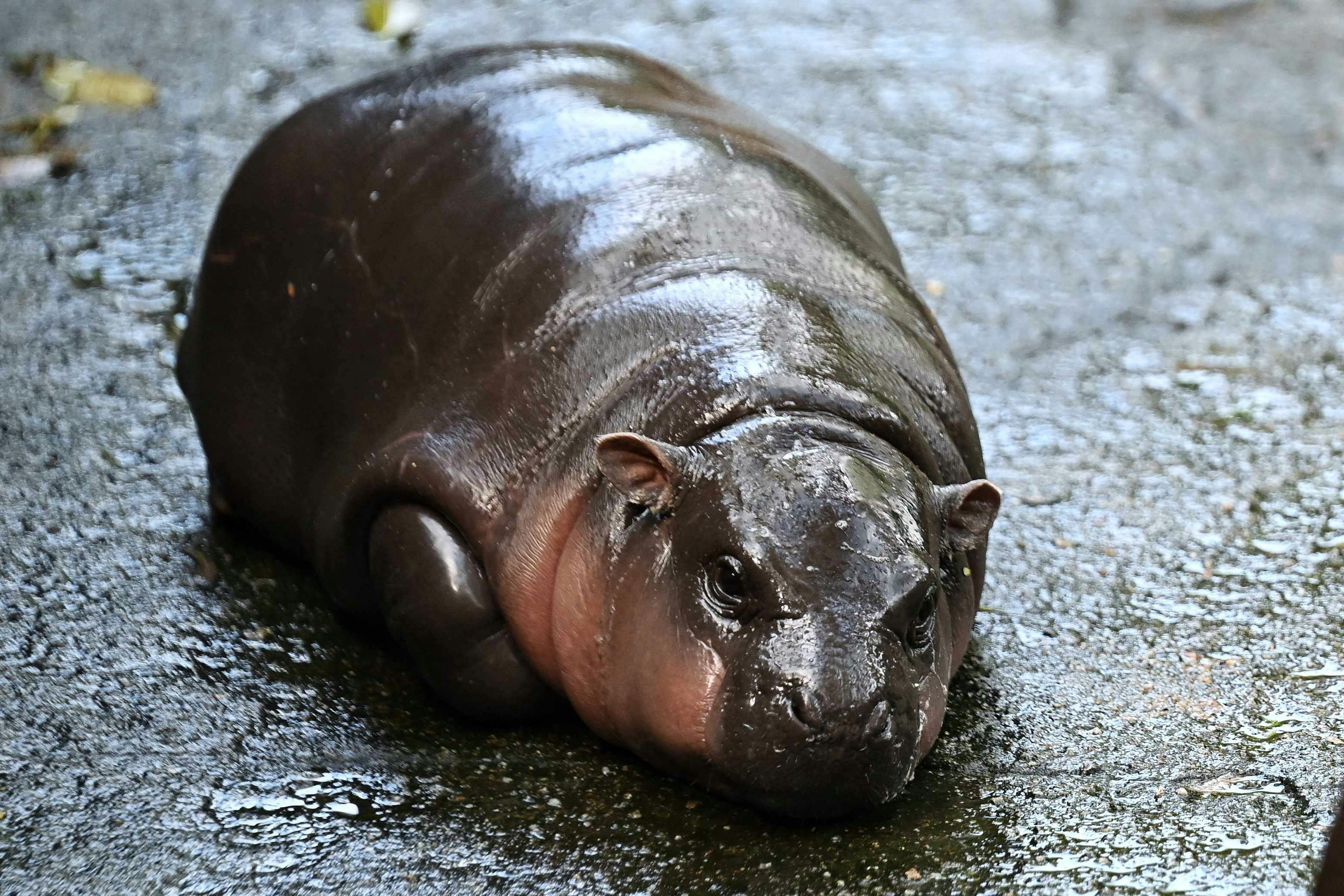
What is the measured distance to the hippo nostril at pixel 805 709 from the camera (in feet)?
10.9

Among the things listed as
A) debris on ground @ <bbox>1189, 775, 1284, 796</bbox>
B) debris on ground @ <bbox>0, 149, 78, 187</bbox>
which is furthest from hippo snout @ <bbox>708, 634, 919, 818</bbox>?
debris on ground @ <bbox>0, 149, 78, 187</bbox>

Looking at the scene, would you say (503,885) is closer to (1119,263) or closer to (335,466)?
(335,466)

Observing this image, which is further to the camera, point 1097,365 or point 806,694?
point 1097,365

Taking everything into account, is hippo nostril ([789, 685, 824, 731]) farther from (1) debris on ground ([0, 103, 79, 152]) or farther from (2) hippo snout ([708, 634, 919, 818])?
(1) debris on ground ([0, 103, 79, 152])

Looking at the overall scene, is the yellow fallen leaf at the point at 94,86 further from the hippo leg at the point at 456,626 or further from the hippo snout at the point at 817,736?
the hippo snout at the point at 817,736

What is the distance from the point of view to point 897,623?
3.45 meters

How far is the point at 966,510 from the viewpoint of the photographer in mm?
3824

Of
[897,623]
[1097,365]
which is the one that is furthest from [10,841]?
[1097,365]

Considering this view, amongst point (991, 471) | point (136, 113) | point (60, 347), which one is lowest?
point (991, 471)

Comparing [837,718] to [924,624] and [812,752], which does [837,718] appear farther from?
[924,624]

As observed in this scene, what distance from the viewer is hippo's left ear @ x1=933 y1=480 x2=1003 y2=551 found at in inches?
149

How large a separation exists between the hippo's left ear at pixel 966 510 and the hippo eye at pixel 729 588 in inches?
22.6

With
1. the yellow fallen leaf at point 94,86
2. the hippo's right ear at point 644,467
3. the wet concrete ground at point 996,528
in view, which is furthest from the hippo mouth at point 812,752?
the yellow fallen leaf at point 94,86

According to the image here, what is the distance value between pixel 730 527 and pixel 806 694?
0.42 meters
